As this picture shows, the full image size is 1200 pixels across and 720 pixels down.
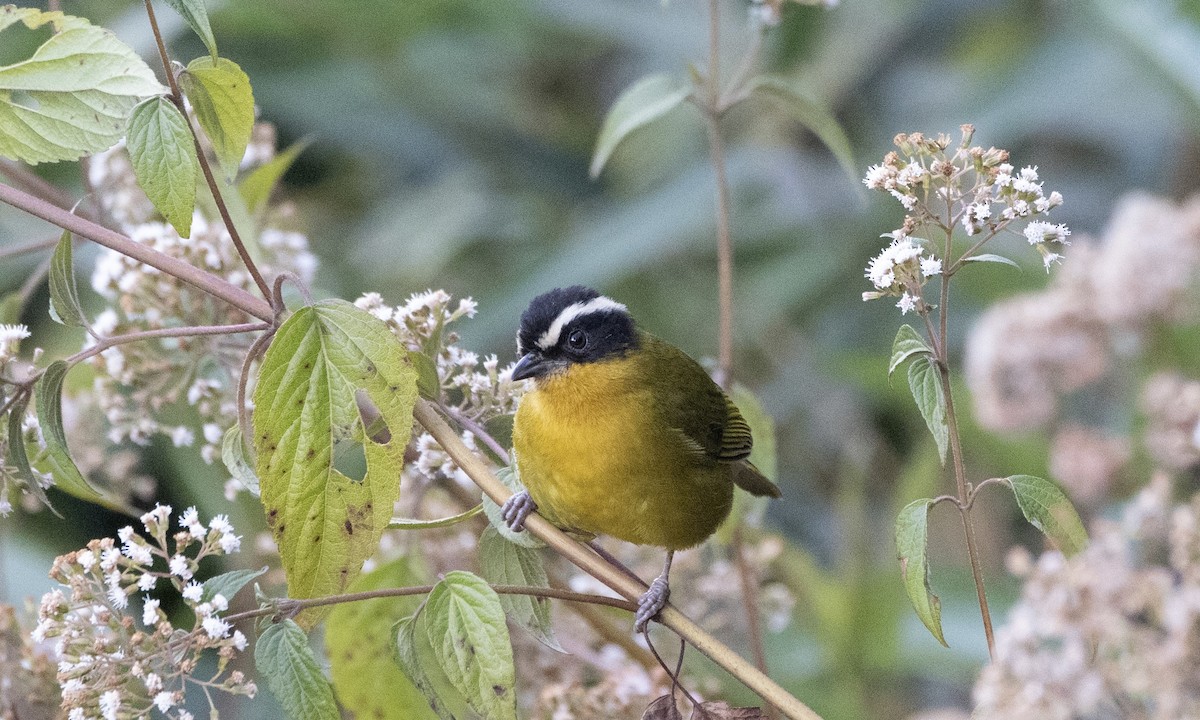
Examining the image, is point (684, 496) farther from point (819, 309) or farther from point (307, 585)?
point (819, 309)

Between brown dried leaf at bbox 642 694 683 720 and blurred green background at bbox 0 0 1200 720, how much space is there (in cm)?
271

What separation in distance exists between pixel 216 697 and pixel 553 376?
144 cm

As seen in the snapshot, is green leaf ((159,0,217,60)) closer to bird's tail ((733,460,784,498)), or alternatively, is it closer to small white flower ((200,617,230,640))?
small white flower ((200,617,230,640))

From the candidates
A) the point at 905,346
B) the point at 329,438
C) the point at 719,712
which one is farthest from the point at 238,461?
the point at 905,346

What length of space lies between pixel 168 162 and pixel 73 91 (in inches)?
7.1

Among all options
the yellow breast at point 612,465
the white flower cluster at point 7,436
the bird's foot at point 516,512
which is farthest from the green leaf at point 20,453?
the yellow breast at point 612,465

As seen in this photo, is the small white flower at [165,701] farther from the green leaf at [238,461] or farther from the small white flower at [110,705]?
the green leaf at [238,461]

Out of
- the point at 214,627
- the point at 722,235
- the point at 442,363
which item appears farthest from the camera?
the point at 722,235

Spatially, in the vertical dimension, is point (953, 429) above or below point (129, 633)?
above

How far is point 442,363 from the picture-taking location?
1807mm

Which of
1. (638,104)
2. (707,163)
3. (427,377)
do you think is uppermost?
(707,163)

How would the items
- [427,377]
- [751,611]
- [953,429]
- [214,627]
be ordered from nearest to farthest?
[214,627] → [953,429] → [427,377] → [751,611]

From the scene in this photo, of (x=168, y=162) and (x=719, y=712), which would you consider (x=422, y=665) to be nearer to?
(x=719, y=712)

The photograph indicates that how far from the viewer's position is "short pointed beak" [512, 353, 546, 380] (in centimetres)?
248
